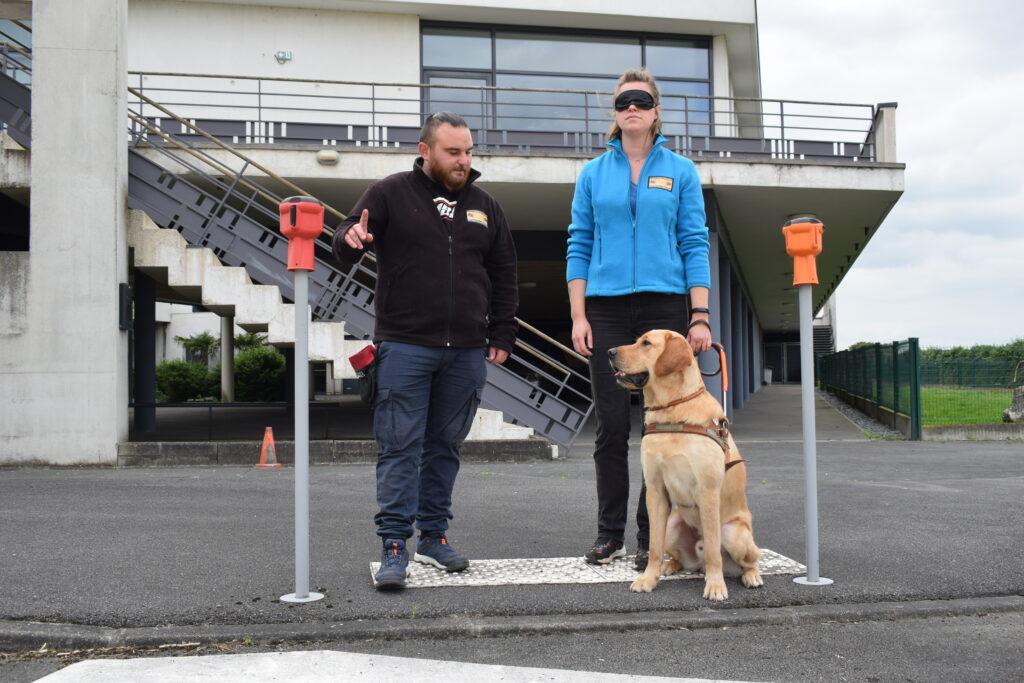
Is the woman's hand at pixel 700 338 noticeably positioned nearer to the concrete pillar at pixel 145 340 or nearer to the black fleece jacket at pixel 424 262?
the black fleece jacket at pixel 424 262

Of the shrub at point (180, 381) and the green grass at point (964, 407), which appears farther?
the shrub at point (180, 381)

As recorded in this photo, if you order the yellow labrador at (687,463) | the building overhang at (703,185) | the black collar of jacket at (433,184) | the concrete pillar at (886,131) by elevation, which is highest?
the concrete pillar at (886,131)

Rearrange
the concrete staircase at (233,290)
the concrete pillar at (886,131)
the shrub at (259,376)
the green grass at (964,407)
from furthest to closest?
the shrub at (259,376) < the concrete pillar at (886,131) < the green grass at (964,407) < the concrete staircase at (233,290)

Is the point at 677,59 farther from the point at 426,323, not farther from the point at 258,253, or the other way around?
the point at 426,323

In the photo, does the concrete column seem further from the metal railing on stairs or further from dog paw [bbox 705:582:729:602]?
dog paw [bbox 705:582:729:602]

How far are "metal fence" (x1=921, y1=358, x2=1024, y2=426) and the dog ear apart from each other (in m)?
12.7

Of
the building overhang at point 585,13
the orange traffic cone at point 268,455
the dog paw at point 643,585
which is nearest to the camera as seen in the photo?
the dog paw at point 643,585

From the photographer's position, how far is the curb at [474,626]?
10.7ft

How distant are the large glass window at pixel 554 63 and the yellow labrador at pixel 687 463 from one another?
14514 millimetres

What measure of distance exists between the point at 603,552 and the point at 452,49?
16.1 metres

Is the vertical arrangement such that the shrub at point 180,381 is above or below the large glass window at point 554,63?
below

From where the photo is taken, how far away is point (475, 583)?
403cm

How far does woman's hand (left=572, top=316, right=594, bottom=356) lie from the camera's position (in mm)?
4383

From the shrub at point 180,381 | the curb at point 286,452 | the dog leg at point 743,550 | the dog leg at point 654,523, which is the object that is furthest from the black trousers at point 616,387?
the shrub at point 180,381
